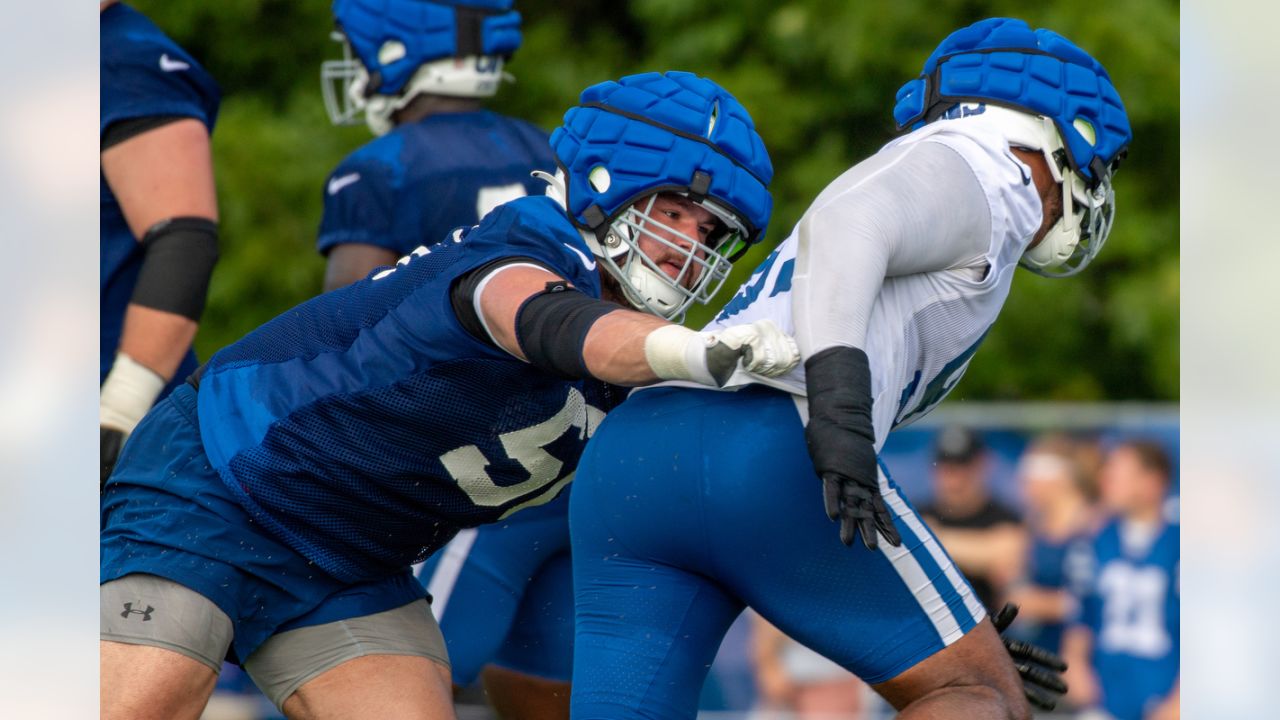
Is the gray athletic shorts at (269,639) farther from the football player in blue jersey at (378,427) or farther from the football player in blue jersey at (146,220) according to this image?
the football player in blue jersey at (146,220)

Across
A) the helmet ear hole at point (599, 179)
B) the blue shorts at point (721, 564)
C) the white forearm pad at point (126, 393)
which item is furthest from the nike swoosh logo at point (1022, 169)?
the white forearm pad at point (126, 393)

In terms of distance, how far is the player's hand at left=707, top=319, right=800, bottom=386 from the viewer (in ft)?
7.41

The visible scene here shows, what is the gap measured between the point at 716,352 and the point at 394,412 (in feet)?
2.40

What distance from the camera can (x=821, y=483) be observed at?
250cm

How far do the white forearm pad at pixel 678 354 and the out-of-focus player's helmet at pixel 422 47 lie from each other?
2.19 metres

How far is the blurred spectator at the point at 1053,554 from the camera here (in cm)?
668

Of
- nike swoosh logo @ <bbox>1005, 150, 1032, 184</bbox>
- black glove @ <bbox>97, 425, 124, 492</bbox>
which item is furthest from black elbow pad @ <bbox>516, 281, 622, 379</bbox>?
black glove @ <bbox>97, 425, 124, 492</bbox>

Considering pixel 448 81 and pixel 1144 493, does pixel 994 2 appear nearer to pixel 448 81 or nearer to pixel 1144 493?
pixel 1144 493

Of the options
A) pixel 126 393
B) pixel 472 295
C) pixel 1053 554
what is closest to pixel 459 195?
pixel 126 393

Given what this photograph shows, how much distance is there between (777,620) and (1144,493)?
444cm

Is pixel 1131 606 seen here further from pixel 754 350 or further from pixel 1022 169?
pixel 754 350

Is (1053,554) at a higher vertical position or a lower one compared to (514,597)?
lower

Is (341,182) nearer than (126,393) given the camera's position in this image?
No
